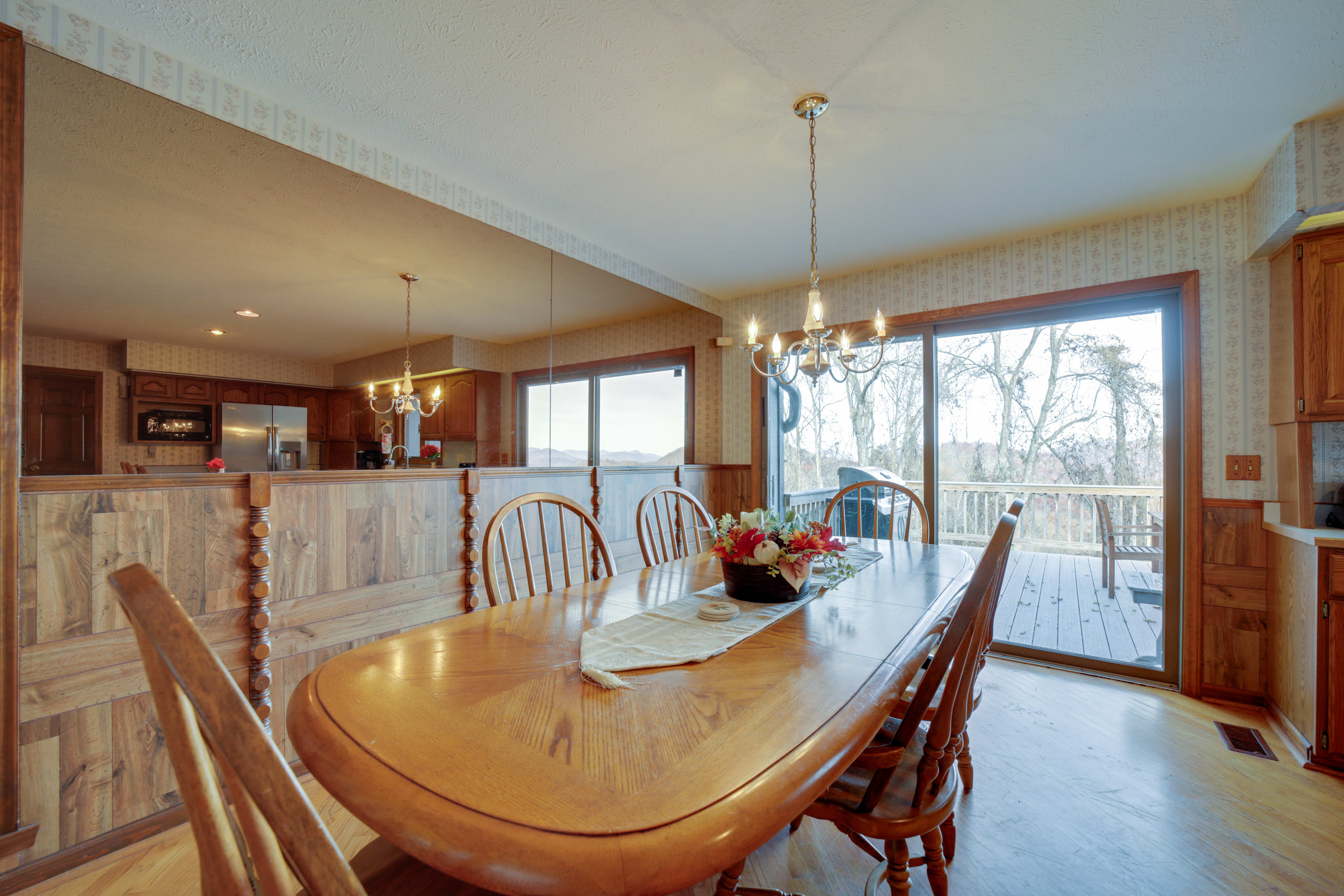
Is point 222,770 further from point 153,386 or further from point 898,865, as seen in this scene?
point 153,386

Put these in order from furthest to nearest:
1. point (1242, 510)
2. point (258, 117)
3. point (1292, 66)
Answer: point (1242, 510), point (258, 117), point (1292, 66)

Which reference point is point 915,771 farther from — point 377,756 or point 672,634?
point 377,756

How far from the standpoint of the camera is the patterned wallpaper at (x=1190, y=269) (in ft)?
8.83

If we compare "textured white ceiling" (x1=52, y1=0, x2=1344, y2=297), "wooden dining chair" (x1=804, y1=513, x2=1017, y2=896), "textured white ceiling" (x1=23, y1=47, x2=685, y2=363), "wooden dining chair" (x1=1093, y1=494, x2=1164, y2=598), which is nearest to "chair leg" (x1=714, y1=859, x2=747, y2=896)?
"wooden dining chair" (x1=804, y1=513, x2=1017, y2=896)

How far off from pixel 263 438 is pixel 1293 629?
417 centimetres

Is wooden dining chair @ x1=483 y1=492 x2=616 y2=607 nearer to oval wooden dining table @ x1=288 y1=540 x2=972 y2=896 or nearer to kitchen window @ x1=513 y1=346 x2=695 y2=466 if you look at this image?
oval wooden dining table @ x1=288 y1=540 x2=972 y2=896

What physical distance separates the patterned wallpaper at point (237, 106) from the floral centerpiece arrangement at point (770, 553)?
205 cm

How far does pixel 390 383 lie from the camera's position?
7.91ft

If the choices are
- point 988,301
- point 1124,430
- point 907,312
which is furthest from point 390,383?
point 1124,430

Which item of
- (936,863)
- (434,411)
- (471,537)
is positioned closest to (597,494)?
(471,537)

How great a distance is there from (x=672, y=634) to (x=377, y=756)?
66 cm

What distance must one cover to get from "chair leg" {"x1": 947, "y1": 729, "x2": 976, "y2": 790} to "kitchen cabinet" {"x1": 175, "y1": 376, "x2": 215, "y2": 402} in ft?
8.69

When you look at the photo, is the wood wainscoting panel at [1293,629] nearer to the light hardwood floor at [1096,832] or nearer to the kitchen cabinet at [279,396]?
the light hardwood floor at [1096,832]

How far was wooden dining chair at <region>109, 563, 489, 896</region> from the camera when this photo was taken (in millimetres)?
457
